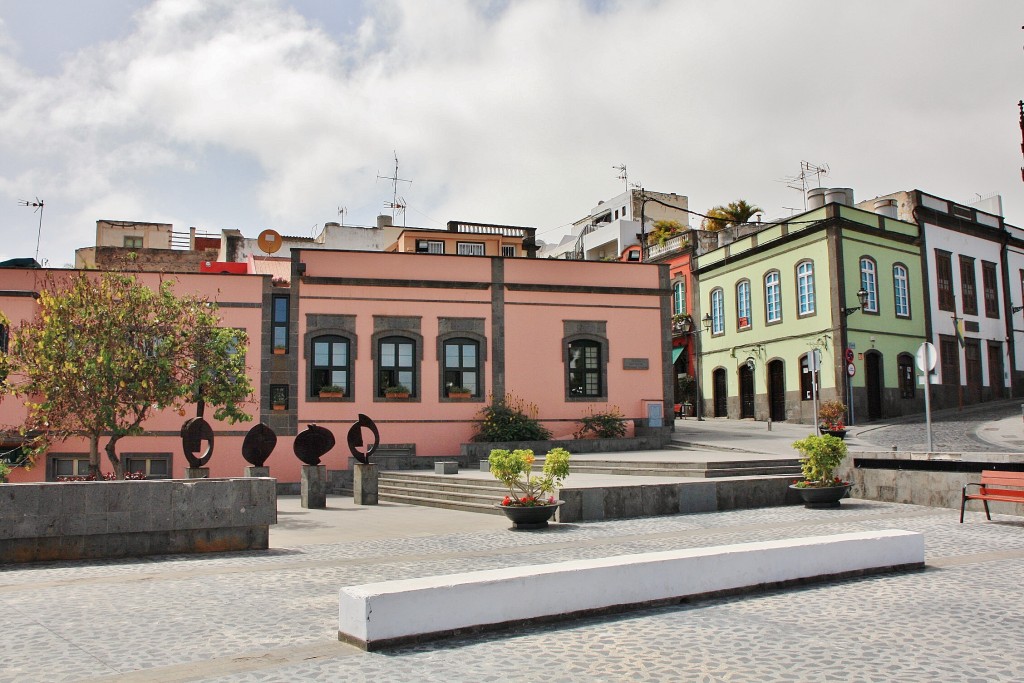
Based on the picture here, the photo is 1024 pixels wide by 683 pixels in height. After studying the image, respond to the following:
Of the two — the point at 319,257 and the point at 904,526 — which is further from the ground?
the point at 319,257

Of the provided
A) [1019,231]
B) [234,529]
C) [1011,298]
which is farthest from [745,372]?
[234,529]

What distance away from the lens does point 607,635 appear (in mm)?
5910

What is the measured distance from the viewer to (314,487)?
613 inches

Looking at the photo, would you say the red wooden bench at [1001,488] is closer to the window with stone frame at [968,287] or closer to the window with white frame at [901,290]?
the window with white frame at [901,290]

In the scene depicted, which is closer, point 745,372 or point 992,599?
point 992,599

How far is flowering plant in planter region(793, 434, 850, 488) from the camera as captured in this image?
44.5ft

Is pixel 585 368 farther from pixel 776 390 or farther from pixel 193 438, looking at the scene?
pixel 193 438

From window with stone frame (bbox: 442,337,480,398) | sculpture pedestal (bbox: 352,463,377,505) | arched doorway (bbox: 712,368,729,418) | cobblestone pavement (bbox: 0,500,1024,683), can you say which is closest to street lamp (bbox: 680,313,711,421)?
arched doorway (bbox: 712,368,729,418)

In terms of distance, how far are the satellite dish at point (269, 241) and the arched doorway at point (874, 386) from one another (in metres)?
21.7

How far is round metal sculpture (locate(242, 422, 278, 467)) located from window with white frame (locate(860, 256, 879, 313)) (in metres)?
23.1

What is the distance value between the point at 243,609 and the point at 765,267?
30351mm

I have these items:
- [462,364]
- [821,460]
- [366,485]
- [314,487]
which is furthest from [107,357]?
[821,460]

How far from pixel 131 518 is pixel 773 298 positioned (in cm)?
2846

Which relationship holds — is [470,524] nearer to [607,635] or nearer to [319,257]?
[607,635]
